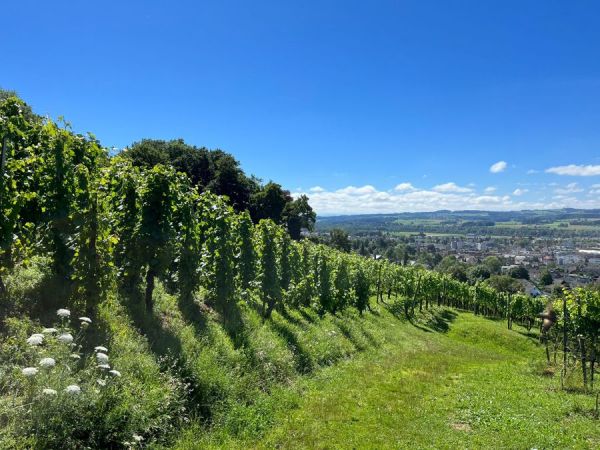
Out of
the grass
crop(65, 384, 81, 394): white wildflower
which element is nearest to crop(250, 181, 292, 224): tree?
the grass

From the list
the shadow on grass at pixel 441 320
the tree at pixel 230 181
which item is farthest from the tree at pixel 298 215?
the shadow on grass at pixel 441 320

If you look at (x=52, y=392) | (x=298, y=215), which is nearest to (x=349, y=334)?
(x=52, y=392)

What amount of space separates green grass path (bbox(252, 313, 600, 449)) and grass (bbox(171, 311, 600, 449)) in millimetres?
23

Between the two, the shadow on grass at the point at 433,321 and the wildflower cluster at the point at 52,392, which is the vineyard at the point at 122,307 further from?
the shadow on grass at the point at 433,321

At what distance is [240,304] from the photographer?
50.7 ft

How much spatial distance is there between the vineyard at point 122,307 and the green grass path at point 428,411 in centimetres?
107

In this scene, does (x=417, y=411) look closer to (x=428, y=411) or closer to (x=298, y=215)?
(x=428, y=411)

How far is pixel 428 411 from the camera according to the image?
1115 cm

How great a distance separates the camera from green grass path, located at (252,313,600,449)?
351 inches

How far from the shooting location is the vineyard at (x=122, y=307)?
20.4ft

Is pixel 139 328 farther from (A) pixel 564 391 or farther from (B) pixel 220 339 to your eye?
(A) pixel 564 391

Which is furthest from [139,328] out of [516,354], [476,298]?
[476,298]

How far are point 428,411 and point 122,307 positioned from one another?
859cm

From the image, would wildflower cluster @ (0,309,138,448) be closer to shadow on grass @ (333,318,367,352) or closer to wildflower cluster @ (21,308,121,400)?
wildflower cluster @ (21,308,121,400)
